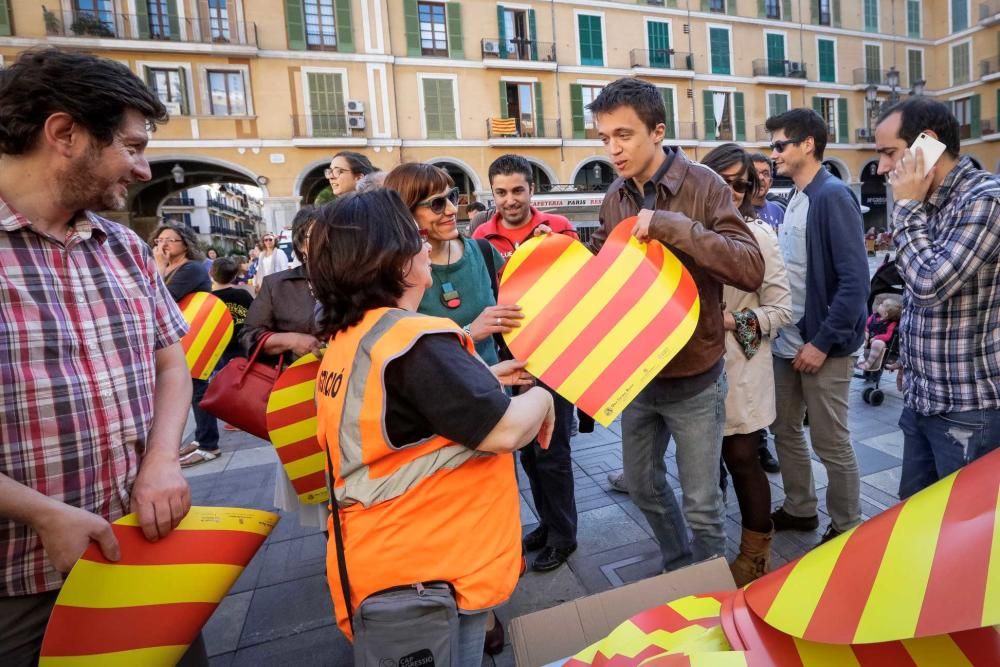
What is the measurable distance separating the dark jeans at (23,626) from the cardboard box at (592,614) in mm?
1041

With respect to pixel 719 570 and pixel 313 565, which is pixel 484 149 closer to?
pixel 313 565

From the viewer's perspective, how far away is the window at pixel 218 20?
18.0m

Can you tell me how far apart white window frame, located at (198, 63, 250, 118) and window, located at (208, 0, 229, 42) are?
0.87 meters

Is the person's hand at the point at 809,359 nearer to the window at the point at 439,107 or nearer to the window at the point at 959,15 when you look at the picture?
the window at the point at 439,107

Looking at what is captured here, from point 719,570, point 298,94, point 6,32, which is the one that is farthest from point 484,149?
point 719,570

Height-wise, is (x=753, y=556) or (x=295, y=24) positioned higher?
(x=295, y=24)

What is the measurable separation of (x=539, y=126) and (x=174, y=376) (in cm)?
2196

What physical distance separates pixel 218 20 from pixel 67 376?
846 inches

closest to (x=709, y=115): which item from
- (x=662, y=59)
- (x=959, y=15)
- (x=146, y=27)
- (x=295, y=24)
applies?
(x=662, y=59)

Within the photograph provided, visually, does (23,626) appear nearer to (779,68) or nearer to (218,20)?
(218,20)

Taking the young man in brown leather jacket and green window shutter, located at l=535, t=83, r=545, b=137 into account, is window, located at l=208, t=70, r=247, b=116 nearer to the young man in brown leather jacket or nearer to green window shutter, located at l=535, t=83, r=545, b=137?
green window shutter, located at l=535, t=83, r=545, b=137

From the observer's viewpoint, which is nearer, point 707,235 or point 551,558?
point 707,235

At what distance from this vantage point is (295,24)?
18.7 m

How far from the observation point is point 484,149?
20.9 metres
